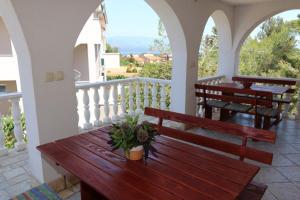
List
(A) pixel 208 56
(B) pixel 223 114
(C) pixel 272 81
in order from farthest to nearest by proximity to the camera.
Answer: (A) pixel 208 56, (C) pixel 272 81, (B) pixel 223 114

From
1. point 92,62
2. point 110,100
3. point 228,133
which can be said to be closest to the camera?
point 228,133

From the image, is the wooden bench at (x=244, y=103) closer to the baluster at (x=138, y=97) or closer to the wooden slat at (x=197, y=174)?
the baluster at (x=138, y=97)

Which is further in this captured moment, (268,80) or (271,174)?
(268,80)

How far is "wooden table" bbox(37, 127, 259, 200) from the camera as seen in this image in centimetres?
127

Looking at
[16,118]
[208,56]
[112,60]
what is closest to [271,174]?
[16,118]

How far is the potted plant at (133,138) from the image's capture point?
1537 mm

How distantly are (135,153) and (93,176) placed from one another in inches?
13.0

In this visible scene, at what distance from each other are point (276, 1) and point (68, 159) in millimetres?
5548

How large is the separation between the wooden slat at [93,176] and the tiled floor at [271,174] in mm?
940

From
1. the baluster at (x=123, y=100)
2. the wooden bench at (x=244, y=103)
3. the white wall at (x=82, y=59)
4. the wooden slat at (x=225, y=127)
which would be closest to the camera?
the wooden slat at (x=225, y=127)

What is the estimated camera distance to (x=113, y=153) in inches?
68.7

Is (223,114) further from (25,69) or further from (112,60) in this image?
(112,60)

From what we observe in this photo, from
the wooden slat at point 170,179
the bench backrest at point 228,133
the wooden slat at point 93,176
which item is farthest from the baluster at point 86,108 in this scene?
the wooden slat at point 170,179

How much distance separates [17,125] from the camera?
10.6 ft
